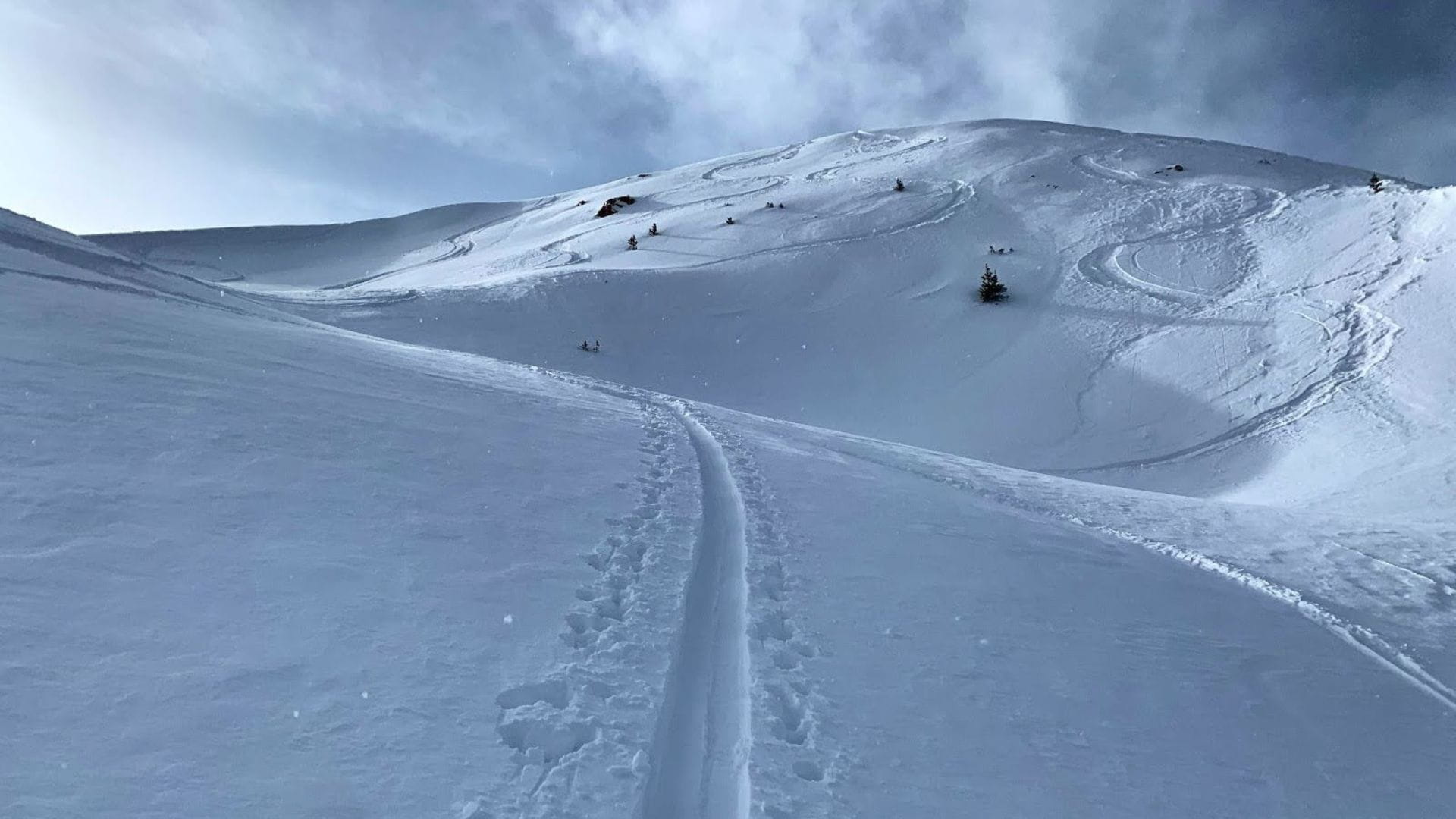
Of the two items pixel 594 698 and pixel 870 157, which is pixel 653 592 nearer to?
pixel 594 698

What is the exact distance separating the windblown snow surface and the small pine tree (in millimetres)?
5773

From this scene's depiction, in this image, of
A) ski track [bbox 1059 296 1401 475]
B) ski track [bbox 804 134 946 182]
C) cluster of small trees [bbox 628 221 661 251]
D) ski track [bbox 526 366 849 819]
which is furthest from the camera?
ski track [bbox 804 134 946 182]

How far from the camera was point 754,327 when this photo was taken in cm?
1777

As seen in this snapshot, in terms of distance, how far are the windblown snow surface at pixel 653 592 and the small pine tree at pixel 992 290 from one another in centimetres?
577

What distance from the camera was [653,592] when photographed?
4.44m

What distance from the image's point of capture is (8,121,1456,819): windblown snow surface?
287 centimetres

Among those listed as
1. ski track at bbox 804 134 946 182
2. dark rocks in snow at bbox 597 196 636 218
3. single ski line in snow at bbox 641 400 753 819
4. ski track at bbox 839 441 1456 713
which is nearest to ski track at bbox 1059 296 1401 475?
ski track at bbox 839 441 1456 713

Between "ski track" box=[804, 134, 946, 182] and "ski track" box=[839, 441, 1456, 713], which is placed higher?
"ski track" box=[804, 134, 946, 182]

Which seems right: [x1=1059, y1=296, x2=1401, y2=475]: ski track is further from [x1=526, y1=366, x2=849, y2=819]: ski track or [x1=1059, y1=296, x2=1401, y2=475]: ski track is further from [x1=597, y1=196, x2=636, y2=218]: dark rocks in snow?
[x1=597, y1=196, x2=636, y2=218]: dark rocks in snow

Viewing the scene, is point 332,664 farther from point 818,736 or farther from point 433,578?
point 818,736

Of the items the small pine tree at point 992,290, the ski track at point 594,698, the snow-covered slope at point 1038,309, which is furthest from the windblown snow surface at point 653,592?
the small pine tree at point 992,290

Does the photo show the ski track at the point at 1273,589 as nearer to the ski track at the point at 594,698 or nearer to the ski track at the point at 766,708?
the ski track at the point at 766,708

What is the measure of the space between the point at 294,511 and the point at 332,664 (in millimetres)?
1414

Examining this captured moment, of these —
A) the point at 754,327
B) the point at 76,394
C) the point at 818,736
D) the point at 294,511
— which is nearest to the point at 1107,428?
the point at 754,327
